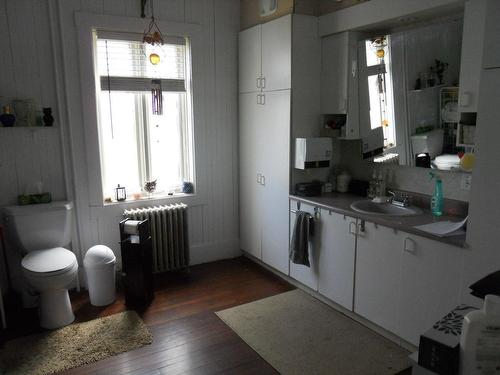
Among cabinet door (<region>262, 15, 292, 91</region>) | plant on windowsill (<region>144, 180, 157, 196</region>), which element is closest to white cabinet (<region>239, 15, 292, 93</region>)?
cabinet door (<region>262, 15, 292, 91</region>)

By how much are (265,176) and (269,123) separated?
499 mm

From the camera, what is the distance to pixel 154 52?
3541 millimetres

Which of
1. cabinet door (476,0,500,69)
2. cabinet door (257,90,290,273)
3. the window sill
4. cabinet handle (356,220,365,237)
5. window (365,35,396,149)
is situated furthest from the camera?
the window sill

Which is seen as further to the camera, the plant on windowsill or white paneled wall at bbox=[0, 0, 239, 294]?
the plant on windowsill

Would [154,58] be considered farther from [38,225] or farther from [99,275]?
[99,275]

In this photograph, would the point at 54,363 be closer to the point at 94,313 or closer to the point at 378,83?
the point at 94,313

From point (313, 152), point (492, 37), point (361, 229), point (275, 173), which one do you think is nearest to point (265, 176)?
point (275, 173)

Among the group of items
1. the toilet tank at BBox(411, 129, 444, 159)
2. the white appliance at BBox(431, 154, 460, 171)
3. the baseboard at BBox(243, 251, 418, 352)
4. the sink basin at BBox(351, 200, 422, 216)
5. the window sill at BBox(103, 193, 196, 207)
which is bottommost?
the baseboard at BBox(243, 251, 418, 352)

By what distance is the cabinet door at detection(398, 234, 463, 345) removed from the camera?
7.08 feet

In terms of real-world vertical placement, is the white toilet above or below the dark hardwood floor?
above

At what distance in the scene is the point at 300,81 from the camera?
322cm

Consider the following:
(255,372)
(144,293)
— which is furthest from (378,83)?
(144,293)

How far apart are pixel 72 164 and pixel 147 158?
0.68 m

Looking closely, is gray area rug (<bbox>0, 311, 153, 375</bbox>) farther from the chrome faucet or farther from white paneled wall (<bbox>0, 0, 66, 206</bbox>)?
the chrome faucet
